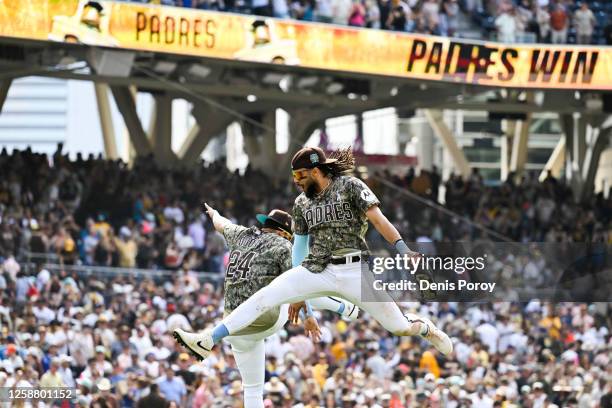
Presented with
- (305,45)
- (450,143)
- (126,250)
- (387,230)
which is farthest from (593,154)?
(387,230)

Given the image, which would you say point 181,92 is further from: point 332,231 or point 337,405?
point 332,231

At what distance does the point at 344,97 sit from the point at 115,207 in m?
7.80

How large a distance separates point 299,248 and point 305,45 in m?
15.6

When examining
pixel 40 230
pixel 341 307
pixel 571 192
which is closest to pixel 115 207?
pixel 40 230

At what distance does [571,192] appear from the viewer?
31828mm

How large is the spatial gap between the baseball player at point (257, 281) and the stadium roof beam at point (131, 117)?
20.6 metres

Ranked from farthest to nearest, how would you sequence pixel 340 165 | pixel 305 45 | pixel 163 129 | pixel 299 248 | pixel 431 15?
pixel 163 129
pixel 431 15
pixel 305 45
pixel 299 248
pixel 340 165

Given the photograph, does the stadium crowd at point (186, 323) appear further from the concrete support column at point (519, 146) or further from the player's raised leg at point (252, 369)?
the concrete support column at point (519, 146)

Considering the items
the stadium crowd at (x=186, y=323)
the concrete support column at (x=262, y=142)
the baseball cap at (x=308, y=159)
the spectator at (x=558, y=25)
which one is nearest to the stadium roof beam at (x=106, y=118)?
the concrete support column at (x=262, y=142)

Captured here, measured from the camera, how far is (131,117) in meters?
32.5

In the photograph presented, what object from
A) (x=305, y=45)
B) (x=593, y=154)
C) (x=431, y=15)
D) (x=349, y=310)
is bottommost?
(x=349, y=310)

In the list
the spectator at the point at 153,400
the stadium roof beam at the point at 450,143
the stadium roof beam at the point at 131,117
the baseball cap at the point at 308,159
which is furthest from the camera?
the stadium roof beam at the point at 450,143

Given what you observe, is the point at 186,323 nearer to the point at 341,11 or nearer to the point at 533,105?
the point at 341,11

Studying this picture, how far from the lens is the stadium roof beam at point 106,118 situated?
34000 mm
